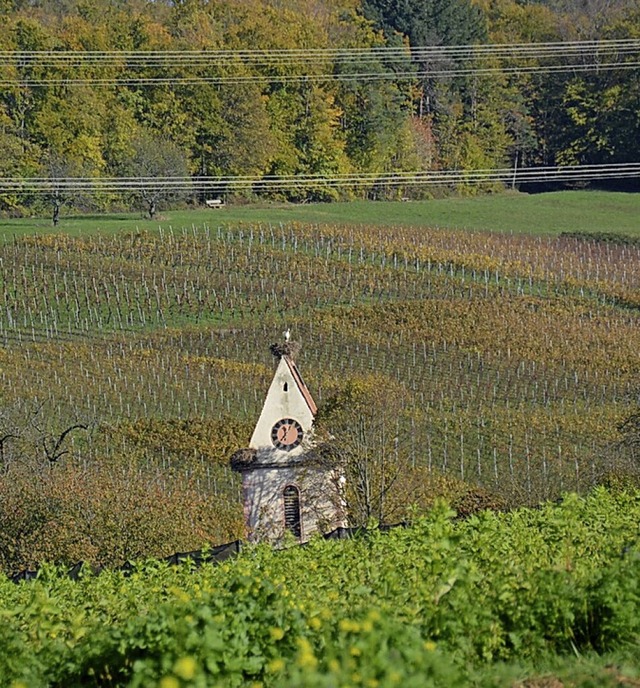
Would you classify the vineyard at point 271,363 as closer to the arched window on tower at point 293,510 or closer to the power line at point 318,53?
the arched window on tower at point 293,510

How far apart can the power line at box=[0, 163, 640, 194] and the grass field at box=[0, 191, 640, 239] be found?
3.12 meters

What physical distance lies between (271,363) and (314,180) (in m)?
45.6

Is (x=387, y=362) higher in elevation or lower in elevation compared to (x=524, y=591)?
lower

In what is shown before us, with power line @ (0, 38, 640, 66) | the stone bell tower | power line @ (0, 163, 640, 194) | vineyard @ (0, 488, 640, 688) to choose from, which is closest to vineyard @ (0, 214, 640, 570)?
the stone bell tower

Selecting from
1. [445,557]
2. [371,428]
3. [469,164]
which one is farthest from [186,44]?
[445,557]

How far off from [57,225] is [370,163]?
101ft

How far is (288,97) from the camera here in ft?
336

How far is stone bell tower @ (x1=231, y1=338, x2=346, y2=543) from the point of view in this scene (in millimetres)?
38750

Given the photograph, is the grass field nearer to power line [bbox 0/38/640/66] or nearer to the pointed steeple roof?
power line [bbox 0/38/640/66]

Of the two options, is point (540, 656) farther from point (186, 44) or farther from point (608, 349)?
point (186, 44)

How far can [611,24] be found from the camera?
374ft

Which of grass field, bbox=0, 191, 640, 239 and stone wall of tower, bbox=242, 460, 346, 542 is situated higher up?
stone wall of tower, bbox=242, 460, 346, 542

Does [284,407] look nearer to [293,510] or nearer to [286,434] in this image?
[286,434]

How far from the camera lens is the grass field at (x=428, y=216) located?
→ 8050 cm
